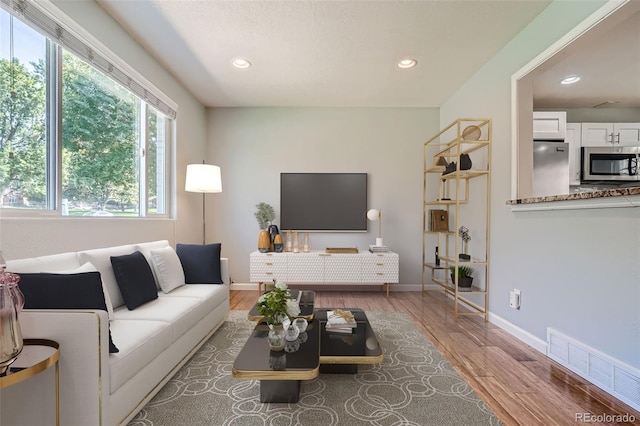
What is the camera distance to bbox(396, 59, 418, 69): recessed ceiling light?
2.87 metres

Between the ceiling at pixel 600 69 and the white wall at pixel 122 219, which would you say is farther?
the ceiling at pixel 600 69

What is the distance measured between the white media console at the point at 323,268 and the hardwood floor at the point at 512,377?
708 mm

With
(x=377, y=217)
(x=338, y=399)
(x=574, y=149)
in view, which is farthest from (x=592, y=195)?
(x=574, y=149)

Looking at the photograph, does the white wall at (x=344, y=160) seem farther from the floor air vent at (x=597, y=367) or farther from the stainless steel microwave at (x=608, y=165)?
the floor air vent at (x=597, y=367)

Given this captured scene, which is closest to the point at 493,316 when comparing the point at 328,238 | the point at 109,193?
the point at 328,238

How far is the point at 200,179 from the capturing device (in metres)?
3.12

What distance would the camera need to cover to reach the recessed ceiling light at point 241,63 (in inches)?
112

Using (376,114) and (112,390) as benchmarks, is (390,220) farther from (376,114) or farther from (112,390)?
(112,390)

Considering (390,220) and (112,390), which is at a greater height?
(390,220)

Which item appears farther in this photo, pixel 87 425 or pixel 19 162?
pixel 19 162

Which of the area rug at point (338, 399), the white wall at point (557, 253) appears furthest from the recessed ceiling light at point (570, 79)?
the area rug at point (338, 399)

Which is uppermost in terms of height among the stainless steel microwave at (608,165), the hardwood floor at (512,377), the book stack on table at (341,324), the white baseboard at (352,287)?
the stainless steel microwave at (608,165)

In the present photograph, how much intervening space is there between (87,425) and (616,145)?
5512 mm

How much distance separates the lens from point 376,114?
13.4ft
